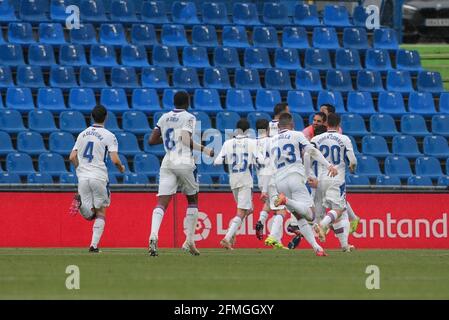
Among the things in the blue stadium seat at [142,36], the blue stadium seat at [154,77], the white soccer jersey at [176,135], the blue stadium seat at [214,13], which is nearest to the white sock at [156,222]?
the white soccer jersey at [176,135]

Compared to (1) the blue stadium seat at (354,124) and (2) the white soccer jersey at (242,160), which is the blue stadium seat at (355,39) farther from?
(2) the white soccer jersey at (242,160)

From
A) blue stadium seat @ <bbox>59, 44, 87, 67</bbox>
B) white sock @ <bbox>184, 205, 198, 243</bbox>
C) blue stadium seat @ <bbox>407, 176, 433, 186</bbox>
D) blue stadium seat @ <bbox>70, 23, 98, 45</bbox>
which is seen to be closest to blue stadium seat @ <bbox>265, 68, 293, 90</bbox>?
blue stadium seat @ <bbox>407, 176, 433, 186</bbox>

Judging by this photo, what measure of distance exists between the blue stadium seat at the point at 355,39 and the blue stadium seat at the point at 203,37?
3.15 m

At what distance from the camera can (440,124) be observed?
28.7 m

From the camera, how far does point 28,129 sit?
26.0 metres

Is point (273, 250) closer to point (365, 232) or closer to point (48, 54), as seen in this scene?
point (365, 232)

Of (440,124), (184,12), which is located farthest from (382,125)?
(184,12)

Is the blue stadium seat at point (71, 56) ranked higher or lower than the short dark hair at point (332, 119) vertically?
higher

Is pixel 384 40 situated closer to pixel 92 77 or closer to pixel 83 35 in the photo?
pixel 83 35

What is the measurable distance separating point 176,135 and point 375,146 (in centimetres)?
919

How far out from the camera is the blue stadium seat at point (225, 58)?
29.0 meters

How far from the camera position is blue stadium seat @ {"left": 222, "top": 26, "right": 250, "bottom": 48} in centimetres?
2967

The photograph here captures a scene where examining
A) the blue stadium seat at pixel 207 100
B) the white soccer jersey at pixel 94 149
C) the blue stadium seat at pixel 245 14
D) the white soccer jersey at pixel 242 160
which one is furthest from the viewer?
the blue stadium seat at pixel 245 14
